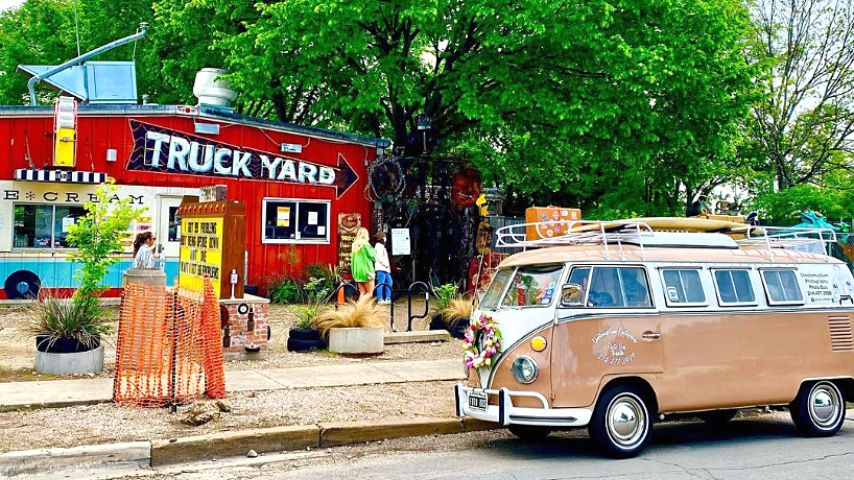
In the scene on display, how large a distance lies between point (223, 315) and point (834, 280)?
8.10 m

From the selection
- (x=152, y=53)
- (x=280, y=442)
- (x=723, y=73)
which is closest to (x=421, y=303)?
(x=723, y=73)

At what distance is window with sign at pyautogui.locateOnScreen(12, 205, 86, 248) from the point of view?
18.7 metres

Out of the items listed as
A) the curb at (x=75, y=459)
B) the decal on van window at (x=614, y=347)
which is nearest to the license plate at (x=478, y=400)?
the decal on van window at (x=614, y=347)

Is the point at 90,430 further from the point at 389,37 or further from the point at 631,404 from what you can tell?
the point at 389,37

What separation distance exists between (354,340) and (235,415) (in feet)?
14.1

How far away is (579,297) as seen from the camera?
27.4 ft

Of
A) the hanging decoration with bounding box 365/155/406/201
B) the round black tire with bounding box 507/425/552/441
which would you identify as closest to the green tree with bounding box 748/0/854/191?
the hanging decoration with bounding box 365/155/406/201

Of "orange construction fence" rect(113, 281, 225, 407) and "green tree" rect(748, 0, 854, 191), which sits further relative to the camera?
"green tree" rect(748, 0, 854, 191)

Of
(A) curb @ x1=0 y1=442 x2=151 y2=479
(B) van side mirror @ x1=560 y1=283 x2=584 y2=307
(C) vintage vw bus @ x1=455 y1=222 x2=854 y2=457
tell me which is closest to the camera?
(A) curb @ x1=0 y1=442 x2=151 y2=479

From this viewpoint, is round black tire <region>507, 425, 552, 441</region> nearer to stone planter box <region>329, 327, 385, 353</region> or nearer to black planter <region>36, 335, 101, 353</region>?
stone planter box <region>329, 327, 385, 353</region>

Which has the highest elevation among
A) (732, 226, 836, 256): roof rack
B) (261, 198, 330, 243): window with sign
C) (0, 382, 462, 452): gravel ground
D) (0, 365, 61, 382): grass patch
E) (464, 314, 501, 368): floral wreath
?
(261, 198, 330, 243): window with sign

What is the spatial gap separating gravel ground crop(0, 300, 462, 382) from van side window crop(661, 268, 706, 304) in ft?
18.1

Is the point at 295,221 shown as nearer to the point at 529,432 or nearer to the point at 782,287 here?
the point at 529,432

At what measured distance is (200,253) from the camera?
42.6ft
